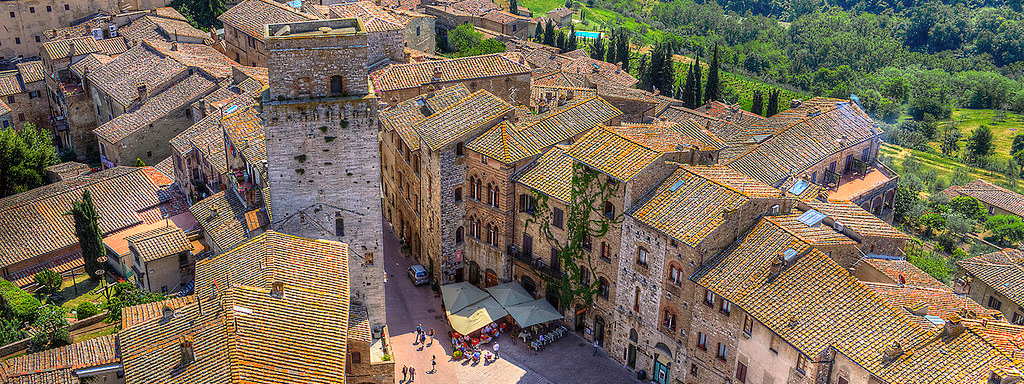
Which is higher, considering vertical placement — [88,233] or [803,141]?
[803,141]

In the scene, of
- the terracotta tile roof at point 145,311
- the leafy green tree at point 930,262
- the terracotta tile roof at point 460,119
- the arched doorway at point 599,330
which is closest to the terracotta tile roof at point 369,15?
the terracotta tile roof at point 460,119

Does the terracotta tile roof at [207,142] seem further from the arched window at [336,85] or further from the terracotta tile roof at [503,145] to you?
the arched window at [336,85]

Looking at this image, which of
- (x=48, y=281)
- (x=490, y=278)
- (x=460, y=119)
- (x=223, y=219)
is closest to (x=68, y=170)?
(x=48, y=281)

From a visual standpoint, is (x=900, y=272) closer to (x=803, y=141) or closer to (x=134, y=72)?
(x=803, y=141)

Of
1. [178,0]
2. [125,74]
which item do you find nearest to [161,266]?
[125,74]

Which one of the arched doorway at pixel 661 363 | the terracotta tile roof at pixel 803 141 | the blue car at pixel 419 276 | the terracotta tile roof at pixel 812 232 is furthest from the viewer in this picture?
the blue car at pixel 419 276

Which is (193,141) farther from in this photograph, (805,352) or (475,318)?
(805,352)
